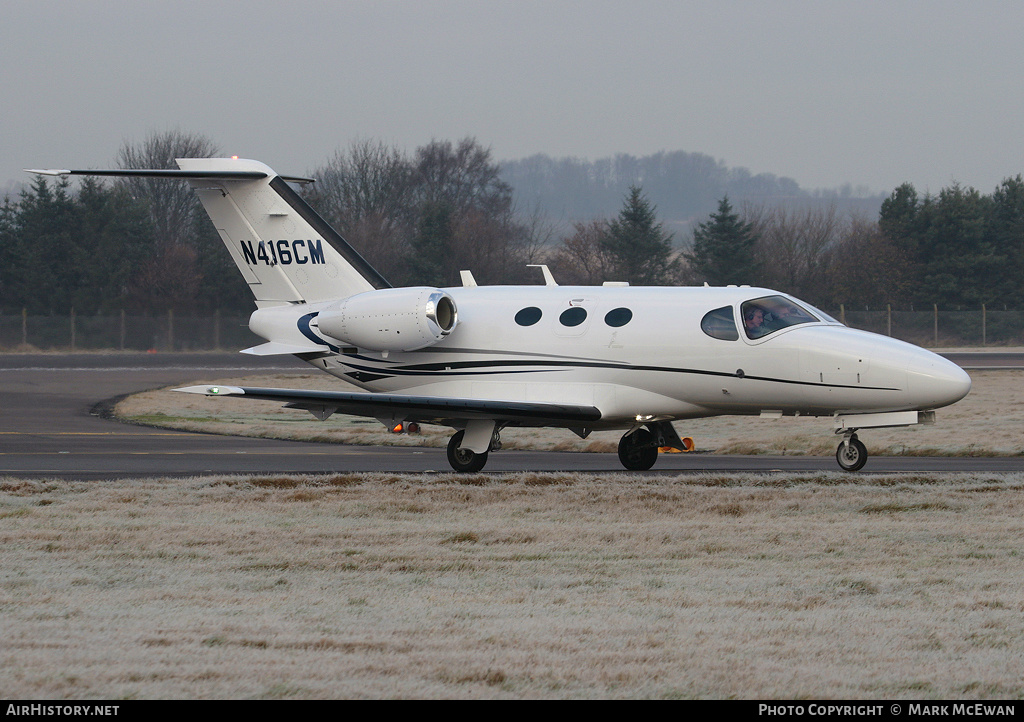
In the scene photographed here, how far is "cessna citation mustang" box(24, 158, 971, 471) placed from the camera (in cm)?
1471

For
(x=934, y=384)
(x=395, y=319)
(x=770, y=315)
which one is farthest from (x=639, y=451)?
(x=934, y=384)

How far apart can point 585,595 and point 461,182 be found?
94806 millimetres

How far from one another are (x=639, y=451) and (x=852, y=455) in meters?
2.85

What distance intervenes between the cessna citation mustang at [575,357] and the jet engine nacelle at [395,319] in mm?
20

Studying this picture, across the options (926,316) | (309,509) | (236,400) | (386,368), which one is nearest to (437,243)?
(926,316)

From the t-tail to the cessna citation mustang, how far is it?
0.03m

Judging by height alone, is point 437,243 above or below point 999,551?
above

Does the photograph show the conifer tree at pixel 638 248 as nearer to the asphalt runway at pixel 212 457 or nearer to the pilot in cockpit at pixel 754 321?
the asphalt runway at pixel 212 457

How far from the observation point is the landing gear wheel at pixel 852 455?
15.2 meters

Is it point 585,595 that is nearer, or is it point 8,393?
point 585,595

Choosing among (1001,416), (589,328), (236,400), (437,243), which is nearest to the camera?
(589,328)

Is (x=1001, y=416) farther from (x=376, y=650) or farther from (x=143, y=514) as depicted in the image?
(x=376, y=650)

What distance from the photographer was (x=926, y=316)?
59.6 m

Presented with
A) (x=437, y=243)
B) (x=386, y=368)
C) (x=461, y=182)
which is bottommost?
(x=386, y=368)
